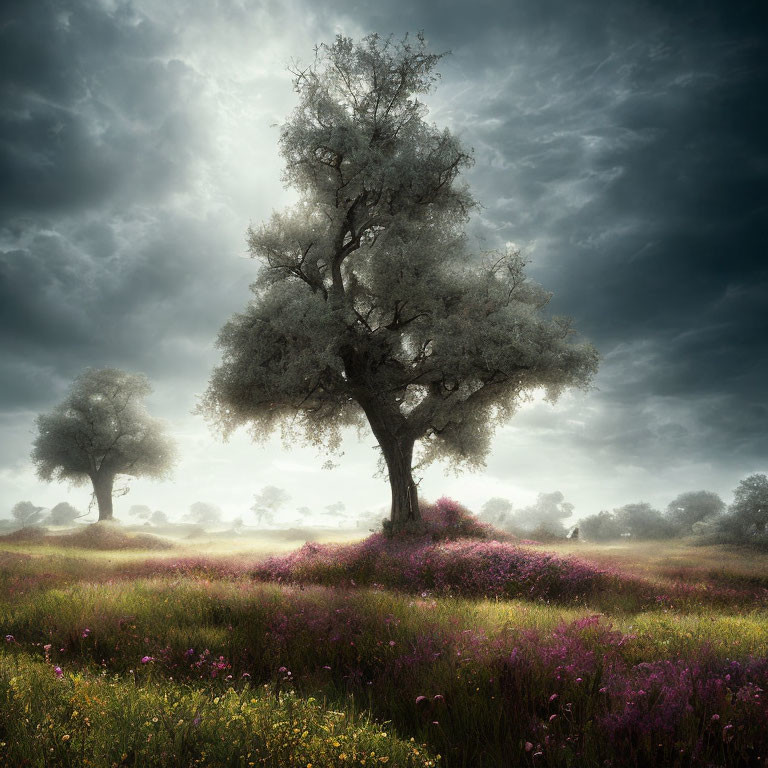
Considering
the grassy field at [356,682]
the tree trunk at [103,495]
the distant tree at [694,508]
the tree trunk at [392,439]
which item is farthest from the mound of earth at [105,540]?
the distant tree at [694,508]

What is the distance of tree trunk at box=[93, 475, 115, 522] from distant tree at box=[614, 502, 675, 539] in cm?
5928

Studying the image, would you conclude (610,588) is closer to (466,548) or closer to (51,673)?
(466,548)

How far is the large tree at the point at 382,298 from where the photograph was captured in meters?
20.0

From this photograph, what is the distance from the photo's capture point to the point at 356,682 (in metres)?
5.59

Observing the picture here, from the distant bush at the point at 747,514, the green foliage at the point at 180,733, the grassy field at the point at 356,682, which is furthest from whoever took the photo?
the distant bush at the point at 747,514

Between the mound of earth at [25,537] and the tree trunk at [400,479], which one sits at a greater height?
the tree trunk at [400,479]

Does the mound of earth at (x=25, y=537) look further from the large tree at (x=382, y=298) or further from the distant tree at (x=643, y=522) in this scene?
the distant tree at (x=643, y=522)

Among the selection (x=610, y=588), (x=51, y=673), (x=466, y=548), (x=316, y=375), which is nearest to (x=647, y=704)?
(x=51, y=673)

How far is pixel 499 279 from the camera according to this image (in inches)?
891

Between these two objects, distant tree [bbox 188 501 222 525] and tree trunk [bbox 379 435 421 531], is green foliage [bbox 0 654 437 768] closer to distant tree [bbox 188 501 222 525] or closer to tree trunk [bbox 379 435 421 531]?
tree trunk [bbox 379 435 421 531]

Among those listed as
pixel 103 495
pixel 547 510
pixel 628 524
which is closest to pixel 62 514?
pixel 103 495

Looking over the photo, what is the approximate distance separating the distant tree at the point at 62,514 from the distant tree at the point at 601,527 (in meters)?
103

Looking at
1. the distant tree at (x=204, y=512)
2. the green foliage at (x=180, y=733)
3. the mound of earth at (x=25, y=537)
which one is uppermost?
the green foliage at (x=180, y=733)

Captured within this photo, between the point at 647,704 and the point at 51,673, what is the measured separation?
6273mm
